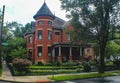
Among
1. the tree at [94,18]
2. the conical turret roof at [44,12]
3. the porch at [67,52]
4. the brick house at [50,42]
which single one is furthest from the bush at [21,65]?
the conical turret roof at [44,12]

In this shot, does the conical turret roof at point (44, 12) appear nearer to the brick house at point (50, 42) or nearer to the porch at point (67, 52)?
the brick house at point (50, 42)

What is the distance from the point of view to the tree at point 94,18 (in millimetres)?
30141

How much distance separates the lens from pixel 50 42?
1925 inches

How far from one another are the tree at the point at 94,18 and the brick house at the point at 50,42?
15.1 m

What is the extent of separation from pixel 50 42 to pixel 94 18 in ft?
63.9

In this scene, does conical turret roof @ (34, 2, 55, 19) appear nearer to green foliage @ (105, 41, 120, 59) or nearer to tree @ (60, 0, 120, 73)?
green foliage @ (105, 41, 120, 59)

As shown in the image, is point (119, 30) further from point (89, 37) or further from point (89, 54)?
point (89, 54)

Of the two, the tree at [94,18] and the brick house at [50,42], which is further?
the brick house at [50,42]

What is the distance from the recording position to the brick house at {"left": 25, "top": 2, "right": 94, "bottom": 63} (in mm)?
47969

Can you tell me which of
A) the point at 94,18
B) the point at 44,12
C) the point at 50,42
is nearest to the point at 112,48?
the point at 50,42

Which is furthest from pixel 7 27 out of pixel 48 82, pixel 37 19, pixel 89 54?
pixel 48 82

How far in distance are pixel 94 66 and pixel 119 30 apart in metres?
7.86

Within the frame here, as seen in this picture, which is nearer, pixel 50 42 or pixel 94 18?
pixel 94 18

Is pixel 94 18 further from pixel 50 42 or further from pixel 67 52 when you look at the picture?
pixel 67 52
